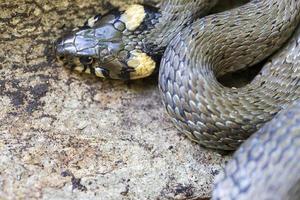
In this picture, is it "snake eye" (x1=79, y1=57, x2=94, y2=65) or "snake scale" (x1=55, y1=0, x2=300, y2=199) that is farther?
"snake eye" (x1=79, y1=57, x2=94, y2=65)

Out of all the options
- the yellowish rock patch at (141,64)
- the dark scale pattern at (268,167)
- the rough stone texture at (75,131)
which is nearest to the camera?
the dark scale pattern at (268,167)

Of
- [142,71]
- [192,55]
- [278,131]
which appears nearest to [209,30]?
[192,55]

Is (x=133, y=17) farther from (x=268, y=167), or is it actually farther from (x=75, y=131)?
(x=268, y=167)

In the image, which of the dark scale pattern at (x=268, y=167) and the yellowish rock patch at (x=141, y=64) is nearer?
the dark scale pattern at (x=268, y=167)

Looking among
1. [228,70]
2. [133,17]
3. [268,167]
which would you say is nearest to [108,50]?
[133,17]

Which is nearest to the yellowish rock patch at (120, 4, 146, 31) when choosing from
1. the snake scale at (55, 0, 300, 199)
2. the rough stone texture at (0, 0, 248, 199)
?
the snake scale at (55, 0, 300, 199)

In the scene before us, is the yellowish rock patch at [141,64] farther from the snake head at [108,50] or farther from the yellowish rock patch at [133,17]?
the yellowish rock patch at [133,17]

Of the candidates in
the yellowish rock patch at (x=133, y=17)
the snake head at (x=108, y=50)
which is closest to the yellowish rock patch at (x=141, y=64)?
the snake head at (x=108, y=50)

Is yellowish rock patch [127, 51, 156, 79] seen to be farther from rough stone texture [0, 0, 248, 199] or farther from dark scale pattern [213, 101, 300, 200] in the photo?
dark scale pattern [213, 101, 300, 200]
